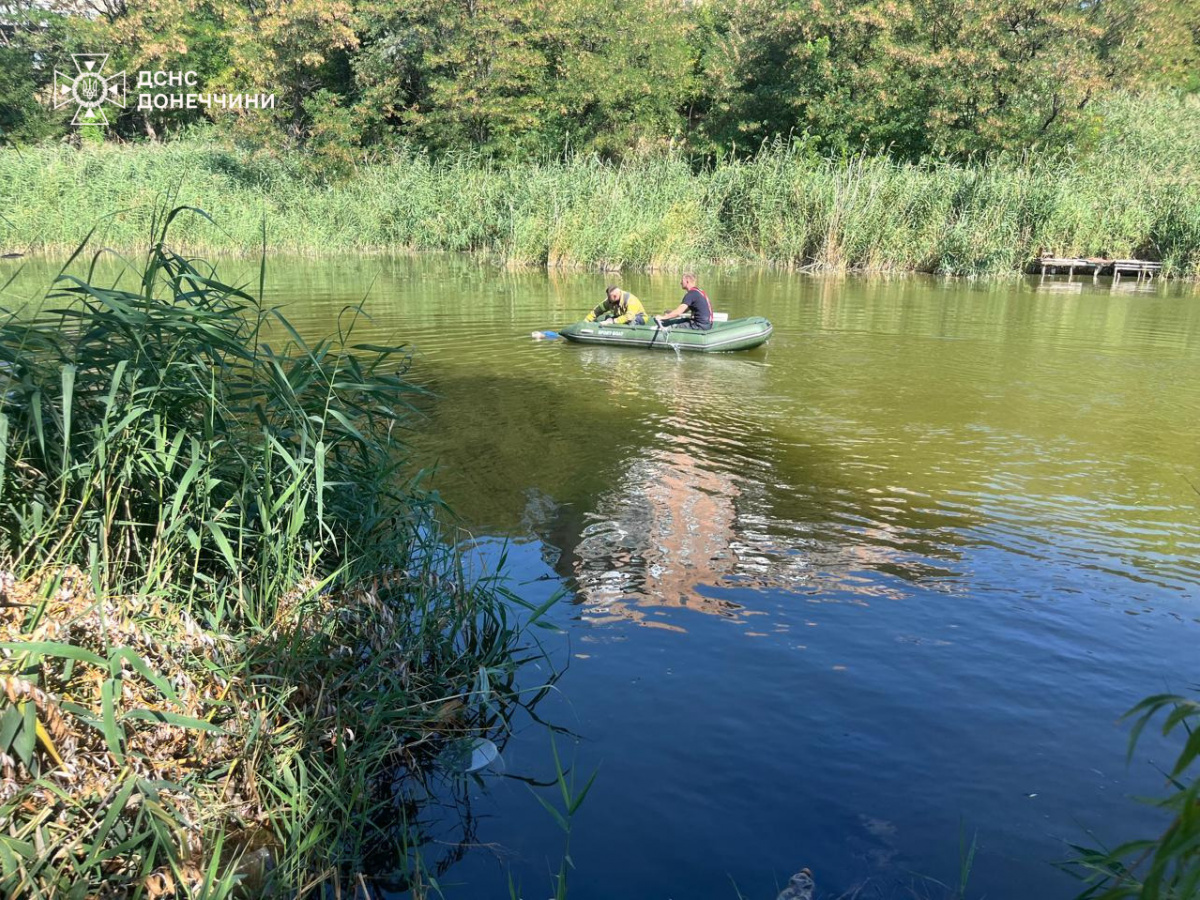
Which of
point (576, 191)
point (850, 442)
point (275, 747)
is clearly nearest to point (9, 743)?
point (275, 747)

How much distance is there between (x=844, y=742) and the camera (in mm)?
3666

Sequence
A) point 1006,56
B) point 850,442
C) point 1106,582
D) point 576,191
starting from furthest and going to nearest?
point 1006,56 < point 576,191 < point 850,442 < point 1106,582

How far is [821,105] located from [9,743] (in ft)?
87.0

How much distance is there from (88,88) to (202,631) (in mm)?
36254

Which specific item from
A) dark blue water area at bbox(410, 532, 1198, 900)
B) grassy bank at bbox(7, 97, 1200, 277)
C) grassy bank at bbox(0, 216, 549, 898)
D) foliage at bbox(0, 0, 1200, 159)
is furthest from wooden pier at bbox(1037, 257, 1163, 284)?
grassy bank at bbox(0, 216, 549, 898)

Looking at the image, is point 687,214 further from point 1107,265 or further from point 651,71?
point 651,71

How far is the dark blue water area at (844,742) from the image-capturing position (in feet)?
9.95

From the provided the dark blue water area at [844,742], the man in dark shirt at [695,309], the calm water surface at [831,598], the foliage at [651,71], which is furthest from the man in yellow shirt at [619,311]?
the foliage at [651,71]

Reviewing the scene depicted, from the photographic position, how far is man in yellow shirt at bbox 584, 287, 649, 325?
12.2 meters

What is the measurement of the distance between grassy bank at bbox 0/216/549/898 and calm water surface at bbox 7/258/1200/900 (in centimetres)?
46

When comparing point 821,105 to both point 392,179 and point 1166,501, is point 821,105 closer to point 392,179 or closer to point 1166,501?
point 392,179

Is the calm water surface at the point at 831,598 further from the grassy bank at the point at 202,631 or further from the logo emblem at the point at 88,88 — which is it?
the logo emblem at the point at 88,88

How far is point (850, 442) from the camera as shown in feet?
26.0

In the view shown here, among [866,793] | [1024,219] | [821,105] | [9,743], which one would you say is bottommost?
[866,793]
